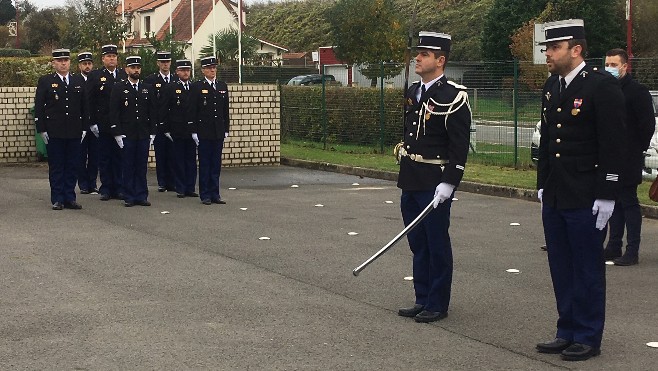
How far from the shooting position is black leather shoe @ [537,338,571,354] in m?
7.18

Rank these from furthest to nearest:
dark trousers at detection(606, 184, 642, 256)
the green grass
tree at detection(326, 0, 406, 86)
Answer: tree at detection(326, 0, 406, 86) → the green grass → dark trousers at detection(606, 184, 642, 256)

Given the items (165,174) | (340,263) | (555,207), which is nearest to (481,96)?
(165,174)

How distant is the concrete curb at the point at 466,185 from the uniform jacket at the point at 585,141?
297 inches

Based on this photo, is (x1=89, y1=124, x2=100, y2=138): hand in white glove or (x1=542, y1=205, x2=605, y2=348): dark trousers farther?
(x1=89, y1=124, x2=100, y2=138): hand in white glove

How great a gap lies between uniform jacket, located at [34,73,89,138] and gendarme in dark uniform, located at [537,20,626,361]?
9.69 m

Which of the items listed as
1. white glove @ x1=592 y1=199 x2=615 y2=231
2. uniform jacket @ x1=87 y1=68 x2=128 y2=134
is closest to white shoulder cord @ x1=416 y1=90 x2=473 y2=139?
white glove @ x1=592 y1=199 x2=615 y2=231

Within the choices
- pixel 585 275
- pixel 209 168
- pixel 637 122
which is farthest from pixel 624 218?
pixel 209 168

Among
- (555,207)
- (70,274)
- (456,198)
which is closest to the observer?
(555,207)

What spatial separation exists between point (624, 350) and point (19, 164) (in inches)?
687

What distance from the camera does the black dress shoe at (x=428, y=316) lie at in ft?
26.7

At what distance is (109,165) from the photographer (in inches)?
665

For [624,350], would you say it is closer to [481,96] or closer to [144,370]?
[144,370]

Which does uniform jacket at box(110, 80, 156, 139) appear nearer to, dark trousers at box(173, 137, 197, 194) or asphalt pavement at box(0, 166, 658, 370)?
dark trousers at box(173, 137, 197, 194)

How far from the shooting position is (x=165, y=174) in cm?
1778
